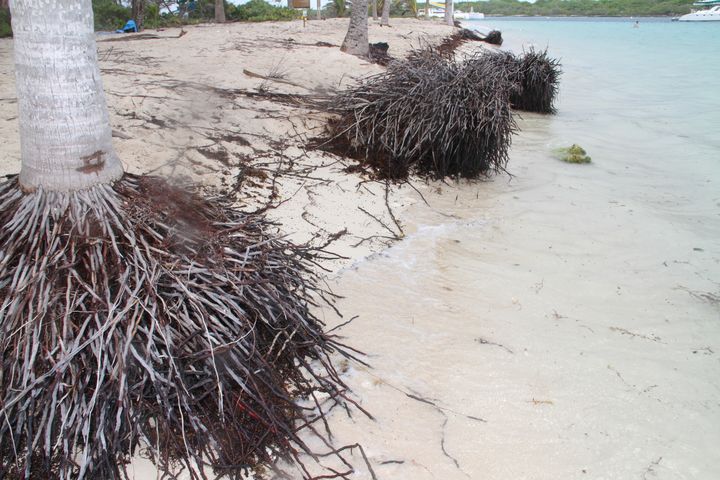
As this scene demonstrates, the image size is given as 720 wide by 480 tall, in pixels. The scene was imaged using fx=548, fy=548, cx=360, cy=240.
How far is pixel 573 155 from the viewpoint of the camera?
810 centimetres

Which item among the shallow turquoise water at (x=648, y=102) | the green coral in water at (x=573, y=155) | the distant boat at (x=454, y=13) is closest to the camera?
the green coral in water at (x=573, y=155)

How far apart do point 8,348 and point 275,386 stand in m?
1.12

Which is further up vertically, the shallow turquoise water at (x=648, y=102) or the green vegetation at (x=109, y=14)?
the green vegetation at (x=109, y=14)

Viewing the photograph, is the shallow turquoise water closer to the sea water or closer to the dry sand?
the dry sand

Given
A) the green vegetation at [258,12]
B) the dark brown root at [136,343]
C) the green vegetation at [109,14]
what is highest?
the green vegetation at [258,12]

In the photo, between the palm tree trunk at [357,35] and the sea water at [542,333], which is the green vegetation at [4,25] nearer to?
the palm tree trunk at [357,35]

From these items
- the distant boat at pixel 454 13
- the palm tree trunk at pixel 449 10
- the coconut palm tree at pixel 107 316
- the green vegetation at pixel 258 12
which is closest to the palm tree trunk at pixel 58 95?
the coconut palm tree at pixel 107 316

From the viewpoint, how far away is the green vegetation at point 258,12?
23.2 metres

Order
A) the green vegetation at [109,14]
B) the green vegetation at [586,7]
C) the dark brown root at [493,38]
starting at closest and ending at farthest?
1. the green vegetation at [109,14]
2. the dark brown root at [493,38]
3. the green vegetation at [586,7]

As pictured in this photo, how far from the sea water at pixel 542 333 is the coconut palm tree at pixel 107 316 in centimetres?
57

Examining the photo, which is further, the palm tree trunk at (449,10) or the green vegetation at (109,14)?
the palm tree trunk at (449,10)

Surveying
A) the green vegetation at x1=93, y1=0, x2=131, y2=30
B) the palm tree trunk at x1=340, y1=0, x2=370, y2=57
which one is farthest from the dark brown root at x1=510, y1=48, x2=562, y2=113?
the green vegetation at x1=93, y1=0, x2=131, y2=30

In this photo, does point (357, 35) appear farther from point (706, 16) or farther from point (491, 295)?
point (706, 16)

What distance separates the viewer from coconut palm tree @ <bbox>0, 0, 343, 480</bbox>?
7.04ft
